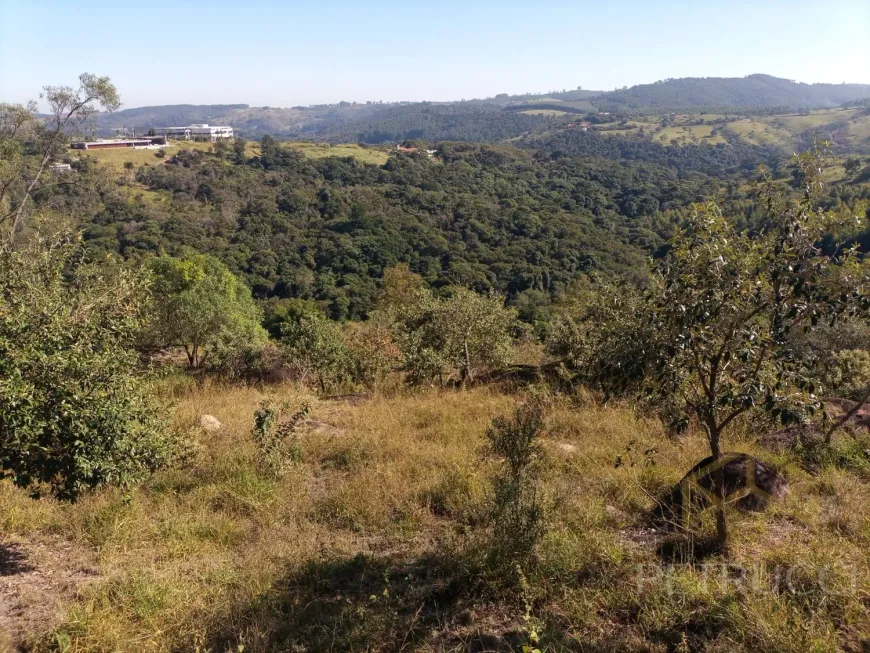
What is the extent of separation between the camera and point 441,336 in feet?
37.7

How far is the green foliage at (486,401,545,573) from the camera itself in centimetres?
357

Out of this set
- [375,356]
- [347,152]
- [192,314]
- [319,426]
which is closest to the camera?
[319,426]

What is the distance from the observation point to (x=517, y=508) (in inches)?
147

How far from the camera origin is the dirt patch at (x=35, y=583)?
10.7 feet

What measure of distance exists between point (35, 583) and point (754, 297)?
5281 millimetres

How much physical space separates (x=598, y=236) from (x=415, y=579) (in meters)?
62.3

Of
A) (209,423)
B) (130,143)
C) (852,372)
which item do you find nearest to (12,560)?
(209,423)

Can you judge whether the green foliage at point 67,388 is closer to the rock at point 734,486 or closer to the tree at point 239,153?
the rock at point 734,486

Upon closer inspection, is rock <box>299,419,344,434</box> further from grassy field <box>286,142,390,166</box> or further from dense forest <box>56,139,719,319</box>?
grassy field <box>286,142,390,166</box>

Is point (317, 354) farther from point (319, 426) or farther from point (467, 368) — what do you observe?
point (319, 426)

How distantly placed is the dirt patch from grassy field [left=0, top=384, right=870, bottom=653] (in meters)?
0.02

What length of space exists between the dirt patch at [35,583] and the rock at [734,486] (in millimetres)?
4369

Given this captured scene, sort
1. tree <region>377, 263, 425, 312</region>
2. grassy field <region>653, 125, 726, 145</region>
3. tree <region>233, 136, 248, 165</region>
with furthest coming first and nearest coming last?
grassy field <region>653, 125, 726, 145</region>
tree <region>233, 136, 248, 165</region>
tree <region>377, 263, 425, 312</region>

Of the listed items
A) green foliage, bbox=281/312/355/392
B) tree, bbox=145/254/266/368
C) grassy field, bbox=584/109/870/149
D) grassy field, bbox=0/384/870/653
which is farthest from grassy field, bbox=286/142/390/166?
grassy field, bbox=0/384/870/653
